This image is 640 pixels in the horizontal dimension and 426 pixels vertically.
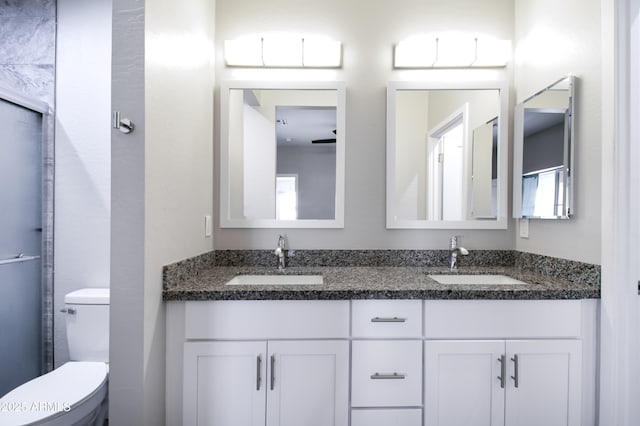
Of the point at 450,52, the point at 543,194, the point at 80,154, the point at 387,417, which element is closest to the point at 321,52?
the point at 450,52

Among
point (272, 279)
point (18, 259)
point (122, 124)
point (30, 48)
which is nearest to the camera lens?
point (122, 124)

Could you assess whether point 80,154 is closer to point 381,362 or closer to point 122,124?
point 122,124

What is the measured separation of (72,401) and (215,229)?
0.93m

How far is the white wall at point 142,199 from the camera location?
1.09 meters

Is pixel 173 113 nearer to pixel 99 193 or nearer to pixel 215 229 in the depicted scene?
pixel 215 229

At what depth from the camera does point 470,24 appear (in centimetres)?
183

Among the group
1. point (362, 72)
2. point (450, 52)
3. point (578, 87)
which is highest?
point (450, 52)

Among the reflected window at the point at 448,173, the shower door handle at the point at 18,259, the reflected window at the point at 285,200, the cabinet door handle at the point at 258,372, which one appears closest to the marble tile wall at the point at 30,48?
the shower door handle at the point at 18,259

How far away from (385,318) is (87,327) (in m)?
1.49

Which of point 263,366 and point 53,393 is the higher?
point 263,366

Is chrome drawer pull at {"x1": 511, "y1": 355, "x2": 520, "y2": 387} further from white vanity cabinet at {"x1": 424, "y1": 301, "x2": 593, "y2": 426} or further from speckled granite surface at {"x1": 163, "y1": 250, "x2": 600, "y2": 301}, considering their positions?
speckled granite surface at {"x1": 163, "y1": 250, "x2": 600, "y2": 301}

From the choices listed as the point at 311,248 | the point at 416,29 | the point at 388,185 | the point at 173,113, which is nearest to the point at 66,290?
the point at 173,113

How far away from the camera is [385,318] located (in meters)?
1.29

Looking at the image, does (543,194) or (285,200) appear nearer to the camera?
(543,194)
